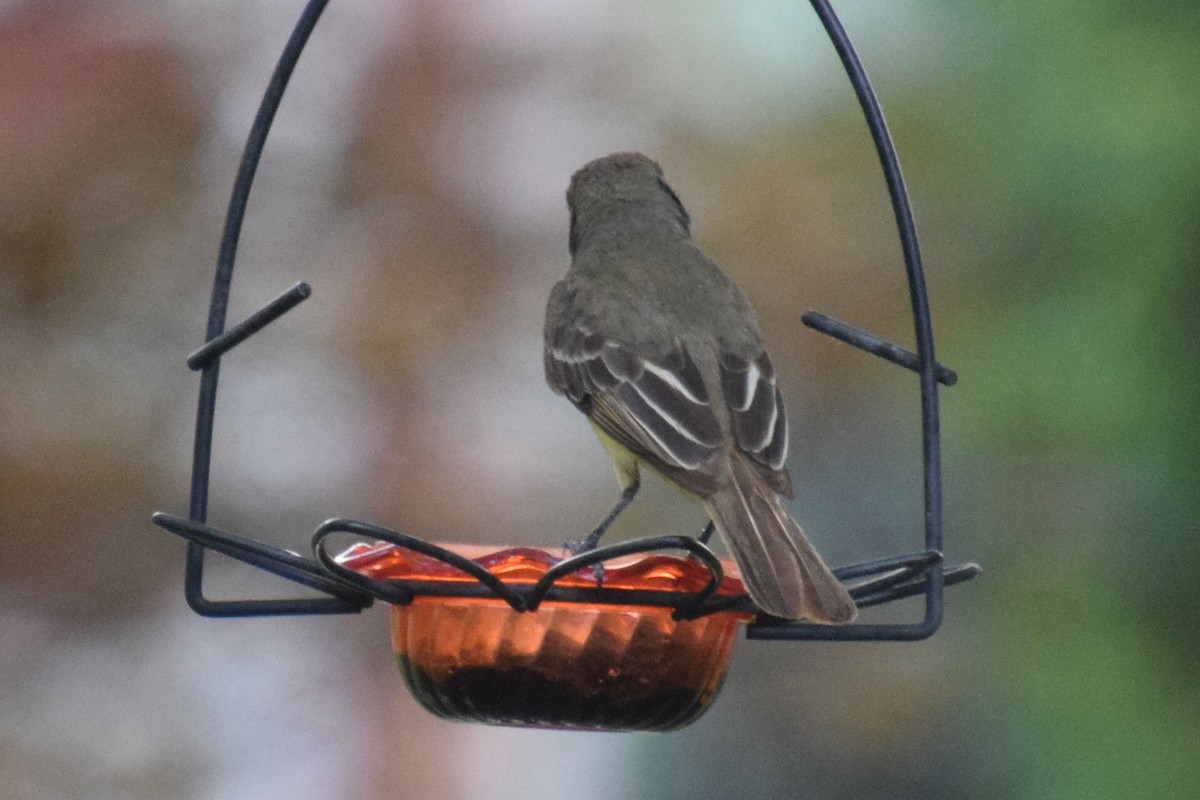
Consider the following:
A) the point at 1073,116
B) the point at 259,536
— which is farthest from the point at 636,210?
the point at 259,536

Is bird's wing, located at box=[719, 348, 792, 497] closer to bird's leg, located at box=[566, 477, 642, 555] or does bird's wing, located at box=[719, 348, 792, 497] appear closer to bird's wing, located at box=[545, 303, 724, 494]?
bird's wing, located at box=[545, 303, 724, 494]

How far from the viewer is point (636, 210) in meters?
5.34

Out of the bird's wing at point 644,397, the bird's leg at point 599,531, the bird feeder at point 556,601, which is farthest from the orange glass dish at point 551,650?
the bird's wing at point 644,397

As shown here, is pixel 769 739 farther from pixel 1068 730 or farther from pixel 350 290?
pixel 350 290

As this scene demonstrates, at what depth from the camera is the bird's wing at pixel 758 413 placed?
4.34 m

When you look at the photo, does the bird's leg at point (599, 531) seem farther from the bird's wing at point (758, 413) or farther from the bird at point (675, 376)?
the bird's wing at point (758, 413)

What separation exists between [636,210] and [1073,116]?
2.61 metres

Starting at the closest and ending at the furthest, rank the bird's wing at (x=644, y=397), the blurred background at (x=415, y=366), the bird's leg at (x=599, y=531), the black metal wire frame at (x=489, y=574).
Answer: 1. the black metal wire frame at (x=489, y=574)
2. the bird's leg at (x=599, y=531)
3. the bird's wing at (x=644, y=397)
4. the blurred background at (x=415, y=366)

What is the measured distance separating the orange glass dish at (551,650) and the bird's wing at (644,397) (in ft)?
2.09

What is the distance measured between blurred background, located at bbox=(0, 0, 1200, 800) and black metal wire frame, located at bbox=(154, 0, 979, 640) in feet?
11.2

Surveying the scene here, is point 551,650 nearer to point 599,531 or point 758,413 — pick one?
point 599,531

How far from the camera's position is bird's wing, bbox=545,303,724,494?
4262mm

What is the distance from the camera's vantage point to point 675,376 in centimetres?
459

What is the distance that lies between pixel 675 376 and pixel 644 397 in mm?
170
